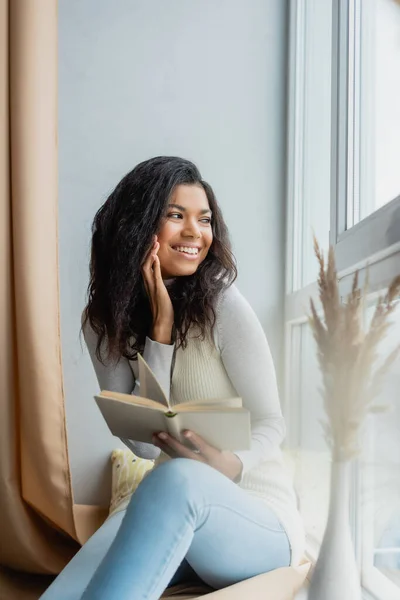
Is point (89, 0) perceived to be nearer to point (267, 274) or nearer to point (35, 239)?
point (35, 239)

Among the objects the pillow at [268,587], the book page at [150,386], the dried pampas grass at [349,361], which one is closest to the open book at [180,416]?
the book page at [150,386]

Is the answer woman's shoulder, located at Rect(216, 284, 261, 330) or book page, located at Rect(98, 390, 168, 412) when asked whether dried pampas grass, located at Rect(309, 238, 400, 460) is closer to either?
book page, located at Rect(98, 390, 168, 412)

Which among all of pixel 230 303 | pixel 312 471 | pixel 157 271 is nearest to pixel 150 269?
pixel 157 271

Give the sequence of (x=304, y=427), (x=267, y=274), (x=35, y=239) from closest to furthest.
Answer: (x=304, y=427), (x=35, y=239), (x=267, y=274)

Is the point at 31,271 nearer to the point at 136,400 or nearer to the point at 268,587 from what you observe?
the point at 136,400

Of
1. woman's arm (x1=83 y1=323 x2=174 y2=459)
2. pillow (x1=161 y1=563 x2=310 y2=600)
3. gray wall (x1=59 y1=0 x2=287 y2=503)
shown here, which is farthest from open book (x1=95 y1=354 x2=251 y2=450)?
gray wall (x1=59 y1=0 x2=287 y2=503)

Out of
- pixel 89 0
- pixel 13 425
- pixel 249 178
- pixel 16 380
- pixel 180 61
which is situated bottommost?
pixel 13 425

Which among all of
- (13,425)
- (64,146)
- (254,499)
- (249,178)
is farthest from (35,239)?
(254,499)

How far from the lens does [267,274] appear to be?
5.43 feet

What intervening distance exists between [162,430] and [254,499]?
20 centimetres

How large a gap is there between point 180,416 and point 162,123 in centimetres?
99

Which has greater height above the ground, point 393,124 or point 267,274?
point 393,124

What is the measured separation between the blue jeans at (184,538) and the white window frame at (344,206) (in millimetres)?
264

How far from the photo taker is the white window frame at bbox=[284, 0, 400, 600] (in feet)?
3.58
